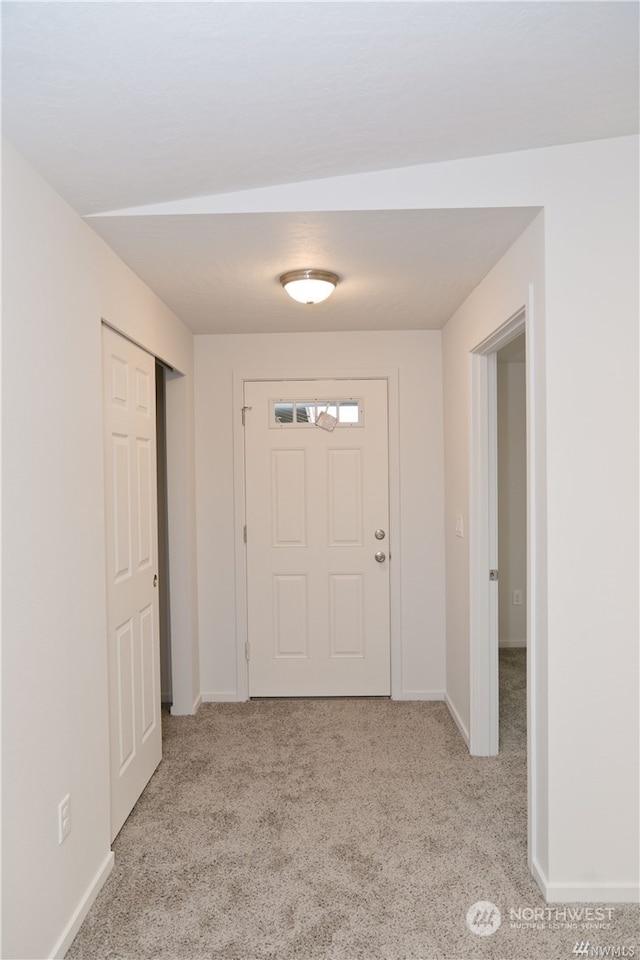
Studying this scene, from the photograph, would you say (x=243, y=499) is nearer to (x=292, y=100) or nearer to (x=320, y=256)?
(x=320, y=256)

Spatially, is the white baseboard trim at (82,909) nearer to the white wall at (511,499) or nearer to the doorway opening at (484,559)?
the doorway opening at (484,559)

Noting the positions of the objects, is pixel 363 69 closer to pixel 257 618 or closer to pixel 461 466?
pixel 461 466

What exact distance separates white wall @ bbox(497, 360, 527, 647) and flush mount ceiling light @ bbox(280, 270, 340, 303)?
2.88 meters

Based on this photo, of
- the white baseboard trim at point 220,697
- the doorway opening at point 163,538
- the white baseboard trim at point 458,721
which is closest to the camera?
the white baseboard trim at point 458,721

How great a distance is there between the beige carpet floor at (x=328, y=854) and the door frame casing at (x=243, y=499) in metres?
0.44

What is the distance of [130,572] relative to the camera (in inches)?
108

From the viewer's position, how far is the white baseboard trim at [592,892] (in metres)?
2.09

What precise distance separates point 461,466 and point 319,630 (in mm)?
1410

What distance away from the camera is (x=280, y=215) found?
2.16 metres

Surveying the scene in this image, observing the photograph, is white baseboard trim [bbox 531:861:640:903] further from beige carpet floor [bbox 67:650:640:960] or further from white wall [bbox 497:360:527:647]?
white wall [bbox 497:360:527:647]

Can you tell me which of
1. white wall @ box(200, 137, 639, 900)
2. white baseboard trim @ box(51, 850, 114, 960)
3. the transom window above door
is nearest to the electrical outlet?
white baseboard trim @ box(51, 850, 114, 960)

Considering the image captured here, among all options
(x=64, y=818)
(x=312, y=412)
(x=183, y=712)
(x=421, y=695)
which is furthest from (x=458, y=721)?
(x=64, y=818)

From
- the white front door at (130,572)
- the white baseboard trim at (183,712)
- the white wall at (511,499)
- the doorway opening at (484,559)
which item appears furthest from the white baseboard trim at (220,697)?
the white wall at (511,499)

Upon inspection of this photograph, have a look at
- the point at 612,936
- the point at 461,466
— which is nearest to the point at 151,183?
the point at 461,466
